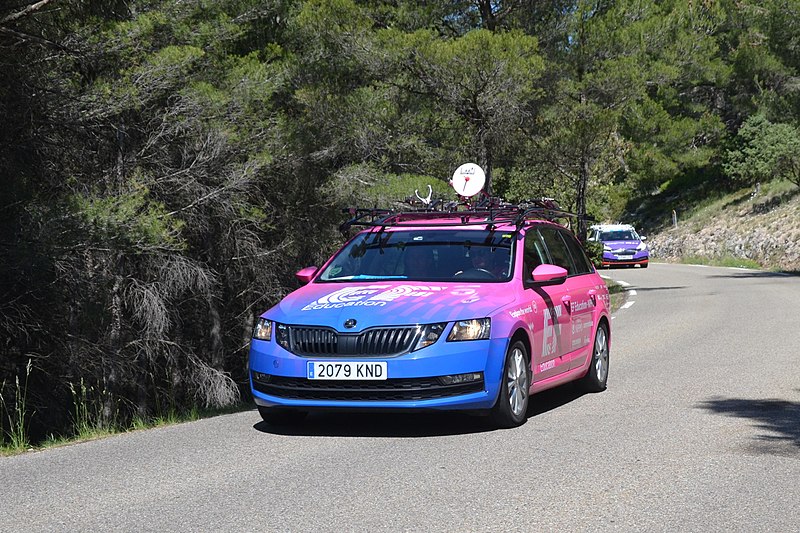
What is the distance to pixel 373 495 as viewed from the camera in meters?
6.21

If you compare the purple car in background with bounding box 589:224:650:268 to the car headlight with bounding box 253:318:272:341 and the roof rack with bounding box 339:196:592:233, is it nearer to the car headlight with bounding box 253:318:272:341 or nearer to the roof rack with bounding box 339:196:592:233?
the roof rack with bounding box 339:196:592:233

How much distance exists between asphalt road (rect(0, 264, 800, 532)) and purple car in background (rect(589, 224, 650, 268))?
35.8 m

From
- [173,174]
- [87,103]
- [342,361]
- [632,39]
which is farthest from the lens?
[632,39]

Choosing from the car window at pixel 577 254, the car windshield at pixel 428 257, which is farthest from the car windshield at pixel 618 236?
the car windshield at pixel 428 257

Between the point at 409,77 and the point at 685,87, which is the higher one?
the point at 685,87

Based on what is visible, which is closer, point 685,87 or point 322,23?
point 322,23

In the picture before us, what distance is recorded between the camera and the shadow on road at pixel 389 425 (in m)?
8.53

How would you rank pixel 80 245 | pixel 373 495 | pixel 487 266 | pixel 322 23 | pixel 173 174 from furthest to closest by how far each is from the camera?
pixel 322 23, pixel 173 174, pixel 80 245, pixel 487 266, pixel 373 495

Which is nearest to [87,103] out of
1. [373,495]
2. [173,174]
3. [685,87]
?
[173,174]

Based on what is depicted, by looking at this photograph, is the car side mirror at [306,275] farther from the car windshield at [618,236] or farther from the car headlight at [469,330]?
the car windshield at [618,236]

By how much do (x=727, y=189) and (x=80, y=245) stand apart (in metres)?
55.4

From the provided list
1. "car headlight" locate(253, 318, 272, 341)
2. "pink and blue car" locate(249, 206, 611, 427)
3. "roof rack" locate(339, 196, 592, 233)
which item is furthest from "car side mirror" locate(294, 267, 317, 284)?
"car headlight" locate(253, 318, 272, 341)

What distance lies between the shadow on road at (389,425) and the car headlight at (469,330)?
0.58m

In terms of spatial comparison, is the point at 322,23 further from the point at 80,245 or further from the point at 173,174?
the point at 80,245
